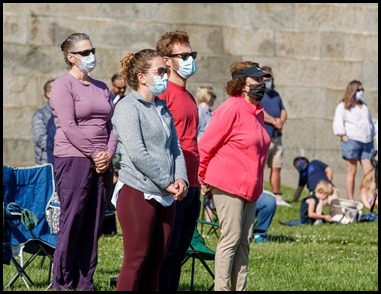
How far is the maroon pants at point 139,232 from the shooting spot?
8.11 meters

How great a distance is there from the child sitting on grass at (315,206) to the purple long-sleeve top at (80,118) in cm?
683

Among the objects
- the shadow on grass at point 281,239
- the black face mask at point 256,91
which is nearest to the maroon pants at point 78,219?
the black face mask at point 256,91

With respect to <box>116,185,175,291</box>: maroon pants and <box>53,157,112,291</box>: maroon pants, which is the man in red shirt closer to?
<box>116,185,175,291</box>: maroon pants

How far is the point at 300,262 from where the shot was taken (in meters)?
12.2

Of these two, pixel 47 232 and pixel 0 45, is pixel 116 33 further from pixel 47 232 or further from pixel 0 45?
pixel 47 232

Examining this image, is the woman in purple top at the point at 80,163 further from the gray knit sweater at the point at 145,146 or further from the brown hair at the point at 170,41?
the gray knit sweater at the point at 145,146

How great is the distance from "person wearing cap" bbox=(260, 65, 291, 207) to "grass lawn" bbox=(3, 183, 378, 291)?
2046 mm

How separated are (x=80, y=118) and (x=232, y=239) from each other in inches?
60.7

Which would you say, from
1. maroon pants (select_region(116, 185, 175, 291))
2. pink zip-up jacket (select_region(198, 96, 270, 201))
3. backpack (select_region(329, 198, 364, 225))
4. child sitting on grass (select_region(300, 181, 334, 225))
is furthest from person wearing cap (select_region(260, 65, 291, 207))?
maroon pants (select_region(116, 185, 175, 291))

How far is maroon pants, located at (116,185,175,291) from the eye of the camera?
319 inches

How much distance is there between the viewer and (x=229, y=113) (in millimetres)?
9359

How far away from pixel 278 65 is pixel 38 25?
4.27 m

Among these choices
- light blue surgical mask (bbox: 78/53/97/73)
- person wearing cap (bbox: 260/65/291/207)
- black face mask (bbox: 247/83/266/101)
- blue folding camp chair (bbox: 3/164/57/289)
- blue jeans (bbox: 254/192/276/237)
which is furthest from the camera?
person wearing cap (bbox: 260/65/291/207)

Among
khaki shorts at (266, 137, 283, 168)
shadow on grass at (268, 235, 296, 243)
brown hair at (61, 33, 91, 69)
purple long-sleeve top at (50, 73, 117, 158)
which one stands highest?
brown hair at (61, 33, 91, 69)
